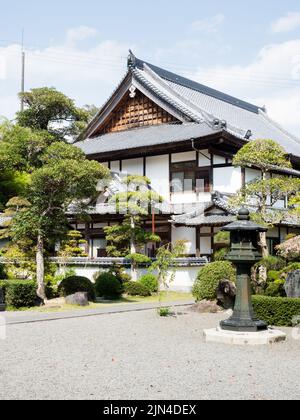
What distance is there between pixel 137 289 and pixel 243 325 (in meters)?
11.6

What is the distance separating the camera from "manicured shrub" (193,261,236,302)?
681 inches

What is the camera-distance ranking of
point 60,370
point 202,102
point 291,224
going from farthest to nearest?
point 202,102 < point 291,224 < point 60,370

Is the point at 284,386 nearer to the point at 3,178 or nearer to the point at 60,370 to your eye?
the point at 60,370

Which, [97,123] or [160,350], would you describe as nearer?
[160,350]

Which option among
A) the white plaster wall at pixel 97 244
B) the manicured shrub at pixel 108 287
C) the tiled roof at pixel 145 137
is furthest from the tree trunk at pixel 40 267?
the tiled roof at pixel 145 137

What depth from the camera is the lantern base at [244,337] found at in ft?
35.1

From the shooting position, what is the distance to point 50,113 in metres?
42.9

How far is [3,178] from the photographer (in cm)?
2178

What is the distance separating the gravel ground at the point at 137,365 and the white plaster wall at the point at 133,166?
17.7 metres

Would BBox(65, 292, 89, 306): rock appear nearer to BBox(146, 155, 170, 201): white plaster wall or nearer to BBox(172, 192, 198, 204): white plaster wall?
BBox(172, 192, 198, 204): white plaster wall

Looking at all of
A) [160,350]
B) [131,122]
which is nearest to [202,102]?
[131,122]

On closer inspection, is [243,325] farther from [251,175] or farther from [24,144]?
[251,175]

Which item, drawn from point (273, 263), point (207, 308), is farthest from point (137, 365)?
point (273, 263)
